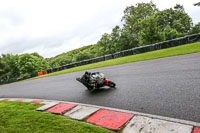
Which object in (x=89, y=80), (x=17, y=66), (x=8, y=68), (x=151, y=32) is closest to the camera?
(x=89, y=80)

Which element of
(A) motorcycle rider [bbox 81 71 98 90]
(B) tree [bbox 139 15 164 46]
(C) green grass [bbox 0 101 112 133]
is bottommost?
(C) green grass [bbox 0 101 112 133]

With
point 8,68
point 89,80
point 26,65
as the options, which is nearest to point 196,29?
point 89,80

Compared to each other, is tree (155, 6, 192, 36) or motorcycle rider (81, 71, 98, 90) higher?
tree (155, 6, 192, 36)

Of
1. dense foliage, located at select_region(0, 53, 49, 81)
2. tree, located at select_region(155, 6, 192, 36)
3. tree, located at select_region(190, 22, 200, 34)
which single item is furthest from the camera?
dense foliage, located at select_region(0, 53, 49, 81)

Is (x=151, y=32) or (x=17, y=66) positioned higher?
(x=151, y=32)

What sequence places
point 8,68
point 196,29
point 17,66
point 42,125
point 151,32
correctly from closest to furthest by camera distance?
point 42,125
point 151,32
point 196,29
point 8,68
point 17,66

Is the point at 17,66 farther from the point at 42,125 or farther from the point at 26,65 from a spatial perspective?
the point at 42,125

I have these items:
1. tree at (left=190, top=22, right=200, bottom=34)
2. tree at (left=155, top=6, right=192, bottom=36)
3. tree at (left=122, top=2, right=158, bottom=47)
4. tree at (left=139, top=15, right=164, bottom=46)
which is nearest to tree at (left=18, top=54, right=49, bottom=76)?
tree at (left=122, top=2, right=158, bottom=47)

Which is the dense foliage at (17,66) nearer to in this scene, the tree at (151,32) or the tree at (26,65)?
the tree at (26,65)

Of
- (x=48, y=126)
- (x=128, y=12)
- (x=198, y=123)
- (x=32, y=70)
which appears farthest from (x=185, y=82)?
(x=32, y=70)

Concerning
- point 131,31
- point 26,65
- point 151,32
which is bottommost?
point 26,65

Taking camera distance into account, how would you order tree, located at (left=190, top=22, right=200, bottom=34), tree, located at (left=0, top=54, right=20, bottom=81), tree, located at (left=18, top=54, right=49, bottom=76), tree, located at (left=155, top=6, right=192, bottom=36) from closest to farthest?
tree, located at (left=155, top=6, right=192, bottom=36), tree, located at (left=190, top=22, right=200, bottom=34), tree, located at (left=0, top=54, right=20, bottom=81), tree, located at (left=18, top=54, right=49, bottom=76)

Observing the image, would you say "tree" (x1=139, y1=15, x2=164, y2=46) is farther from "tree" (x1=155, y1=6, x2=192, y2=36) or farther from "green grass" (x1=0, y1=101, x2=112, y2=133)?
"green grass" (x1=0, y1=101, x2=112, y2=133)

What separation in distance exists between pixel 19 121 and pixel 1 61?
5841 cm
